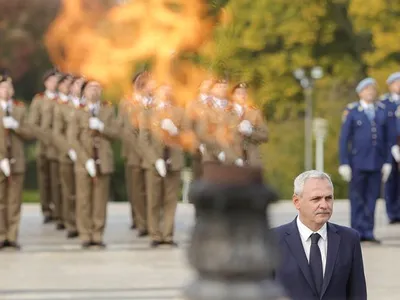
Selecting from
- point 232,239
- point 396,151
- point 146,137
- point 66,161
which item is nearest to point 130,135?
point 146,137

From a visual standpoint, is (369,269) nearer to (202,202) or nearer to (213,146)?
(213,146)

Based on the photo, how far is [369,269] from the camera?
1352 centimetres

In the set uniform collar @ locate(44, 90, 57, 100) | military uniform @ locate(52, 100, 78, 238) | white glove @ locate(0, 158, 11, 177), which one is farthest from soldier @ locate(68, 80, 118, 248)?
uniform collar @ locate(44, 90, 57, 100)

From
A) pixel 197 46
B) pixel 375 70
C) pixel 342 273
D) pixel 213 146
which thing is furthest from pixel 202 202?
pixel 375 70

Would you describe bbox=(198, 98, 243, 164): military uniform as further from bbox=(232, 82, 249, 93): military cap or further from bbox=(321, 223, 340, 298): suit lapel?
bbox=(321, 223, 340, 298): suit lapel

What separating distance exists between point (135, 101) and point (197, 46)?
17.9 feet

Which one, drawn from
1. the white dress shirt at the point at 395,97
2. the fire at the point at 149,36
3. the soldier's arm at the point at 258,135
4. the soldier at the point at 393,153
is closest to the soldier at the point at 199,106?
the soldier's arm at the point at 258,135

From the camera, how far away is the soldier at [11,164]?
608 inches

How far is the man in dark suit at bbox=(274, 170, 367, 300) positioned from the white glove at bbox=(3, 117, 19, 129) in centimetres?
949

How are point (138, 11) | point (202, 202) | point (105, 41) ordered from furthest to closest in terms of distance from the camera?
point (105, 41) < point (138, 11) < point (202, 202)

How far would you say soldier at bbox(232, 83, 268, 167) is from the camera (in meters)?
15.4

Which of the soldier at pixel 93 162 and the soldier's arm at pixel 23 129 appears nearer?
the soldier's arm at pixel 23 129

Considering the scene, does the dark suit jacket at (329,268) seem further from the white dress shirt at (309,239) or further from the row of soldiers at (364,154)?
the row of soldiers at (364,154)

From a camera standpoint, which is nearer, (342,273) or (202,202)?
(202,202)
